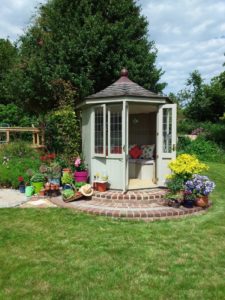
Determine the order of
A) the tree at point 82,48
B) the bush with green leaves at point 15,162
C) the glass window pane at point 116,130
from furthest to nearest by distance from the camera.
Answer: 1. the tree at point 82,48
2. the bush with green leaves at point 15,162
3. the glass window pane at point 116,130

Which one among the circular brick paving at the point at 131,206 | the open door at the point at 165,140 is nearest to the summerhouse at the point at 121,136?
the open door at the point at 165,140

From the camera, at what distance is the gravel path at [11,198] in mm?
6379

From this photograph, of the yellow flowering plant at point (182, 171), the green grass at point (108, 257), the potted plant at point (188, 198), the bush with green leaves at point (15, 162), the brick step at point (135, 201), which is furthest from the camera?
the bush with green leaves at point (15, 162)

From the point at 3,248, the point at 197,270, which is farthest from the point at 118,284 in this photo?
the point at 3,248

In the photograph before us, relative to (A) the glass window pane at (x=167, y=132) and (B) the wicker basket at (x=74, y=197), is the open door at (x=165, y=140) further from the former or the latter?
(B) the wicker basket at (x=74, y=197)

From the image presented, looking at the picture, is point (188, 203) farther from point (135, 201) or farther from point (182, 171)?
point (135, 201)

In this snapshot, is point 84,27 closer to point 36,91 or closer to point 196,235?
point 36,91

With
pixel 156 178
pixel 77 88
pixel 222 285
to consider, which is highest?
pixel 77 88

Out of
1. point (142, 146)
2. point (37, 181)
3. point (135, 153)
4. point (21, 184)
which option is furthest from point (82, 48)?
point (21, 184)

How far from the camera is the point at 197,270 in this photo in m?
3.46

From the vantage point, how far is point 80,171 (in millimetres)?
7703

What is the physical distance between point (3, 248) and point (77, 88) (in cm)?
655

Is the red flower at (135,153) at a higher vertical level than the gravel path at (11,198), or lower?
higher

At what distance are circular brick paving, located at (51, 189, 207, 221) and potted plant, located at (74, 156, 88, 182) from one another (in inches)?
37.2
